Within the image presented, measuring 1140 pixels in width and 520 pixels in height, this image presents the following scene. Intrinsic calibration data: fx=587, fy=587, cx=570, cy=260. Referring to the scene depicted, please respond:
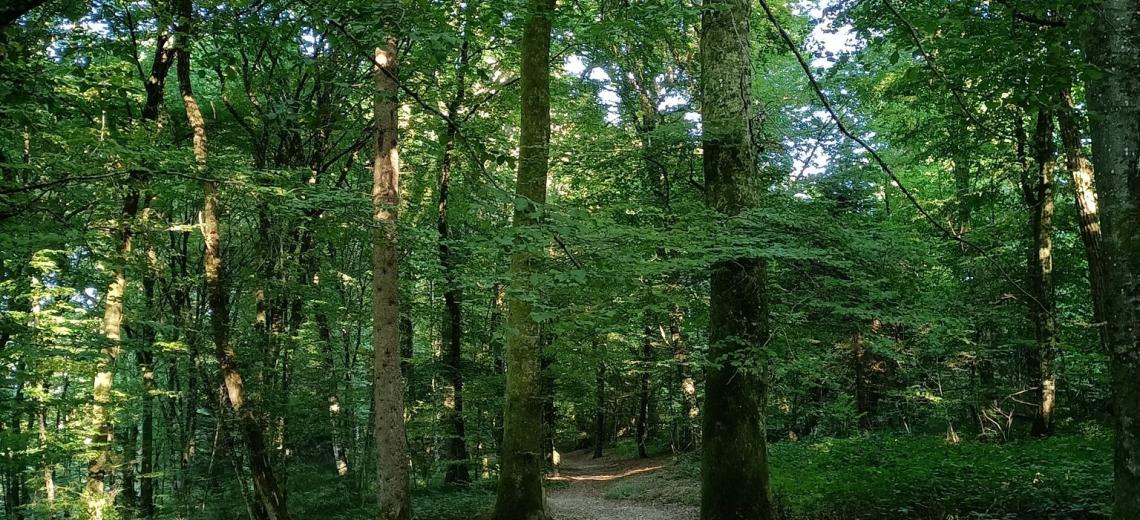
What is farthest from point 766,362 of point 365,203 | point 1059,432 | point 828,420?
point 828,420

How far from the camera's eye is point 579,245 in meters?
5.04

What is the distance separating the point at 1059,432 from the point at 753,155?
879 cm

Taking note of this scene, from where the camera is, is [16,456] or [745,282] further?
[16,456]

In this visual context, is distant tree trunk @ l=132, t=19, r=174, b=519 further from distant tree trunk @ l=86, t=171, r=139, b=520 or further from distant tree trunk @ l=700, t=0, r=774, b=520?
distant tree trunk @ l=700, t=0, r=774, b=520

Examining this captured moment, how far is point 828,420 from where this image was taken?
→ 53.7 feet

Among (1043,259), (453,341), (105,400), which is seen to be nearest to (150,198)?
(105,400)

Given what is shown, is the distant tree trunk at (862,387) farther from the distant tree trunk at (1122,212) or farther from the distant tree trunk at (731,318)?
the distant tree trunk at (1122,212)

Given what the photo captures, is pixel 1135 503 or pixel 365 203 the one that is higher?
pixel 365 203

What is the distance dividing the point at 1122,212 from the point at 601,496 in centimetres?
1148

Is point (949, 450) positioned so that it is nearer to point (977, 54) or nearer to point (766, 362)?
point (766, 362)

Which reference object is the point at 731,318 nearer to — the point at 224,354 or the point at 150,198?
the point at 224,354

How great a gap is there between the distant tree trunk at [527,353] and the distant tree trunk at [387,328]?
4.49ft

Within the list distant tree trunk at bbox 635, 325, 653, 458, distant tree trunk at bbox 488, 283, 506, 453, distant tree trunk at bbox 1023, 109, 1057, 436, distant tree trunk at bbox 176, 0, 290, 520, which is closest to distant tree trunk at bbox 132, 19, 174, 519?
distant tree trunk at bbox 176, 0, 290, 520

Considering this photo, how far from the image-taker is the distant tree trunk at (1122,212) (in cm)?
347
